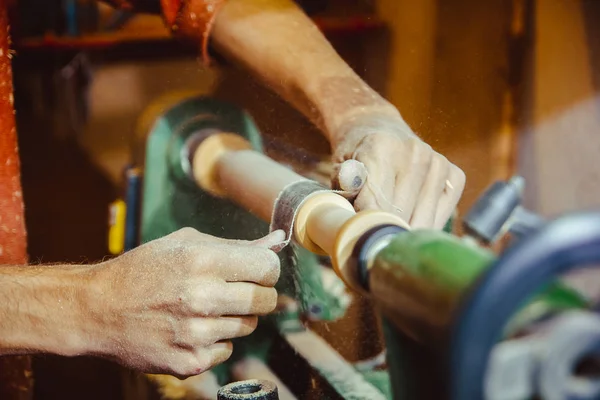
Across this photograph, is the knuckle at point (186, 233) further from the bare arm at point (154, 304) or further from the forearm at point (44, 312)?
the forearm at point (44, 312)

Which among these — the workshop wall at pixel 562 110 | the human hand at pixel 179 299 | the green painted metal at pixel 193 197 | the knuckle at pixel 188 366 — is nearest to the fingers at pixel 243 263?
the human hand at pixel 179 299

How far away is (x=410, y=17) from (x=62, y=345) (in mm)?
858

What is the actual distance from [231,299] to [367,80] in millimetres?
468

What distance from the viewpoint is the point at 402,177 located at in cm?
75

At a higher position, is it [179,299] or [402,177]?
[402,177]

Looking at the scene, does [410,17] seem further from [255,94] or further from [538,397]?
[538,397]

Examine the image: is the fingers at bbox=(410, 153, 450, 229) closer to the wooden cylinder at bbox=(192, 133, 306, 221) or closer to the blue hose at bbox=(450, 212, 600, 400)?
the wooden cylinder at bbox=(192, 133, 306, 221)

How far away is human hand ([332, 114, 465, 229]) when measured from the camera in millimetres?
717

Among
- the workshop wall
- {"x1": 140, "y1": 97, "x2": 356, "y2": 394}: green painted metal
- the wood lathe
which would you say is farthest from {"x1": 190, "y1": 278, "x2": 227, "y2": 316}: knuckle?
the workshop wall

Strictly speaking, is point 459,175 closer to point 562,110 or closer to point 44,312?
point 44,312

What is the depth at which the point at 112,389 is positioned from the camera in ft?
6.97

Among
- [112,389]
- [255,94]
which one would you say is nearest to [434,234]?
[255,94]

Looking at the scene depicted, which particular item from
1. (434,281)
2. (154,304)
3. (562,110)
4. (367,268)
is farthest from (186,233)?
(562,110)

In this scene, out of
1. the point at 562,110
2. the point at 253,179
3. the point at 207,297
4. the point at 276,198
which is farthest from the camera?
the point at 562,110
